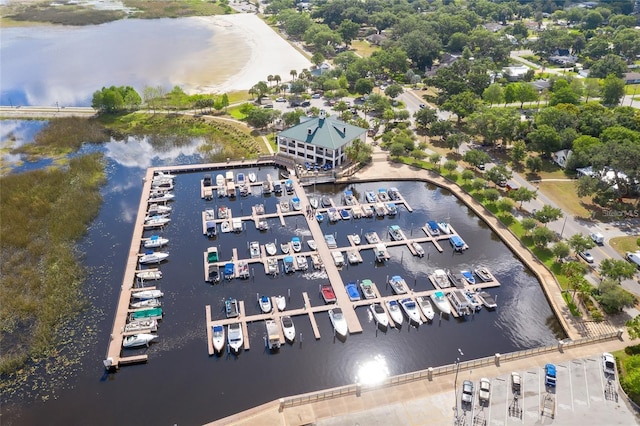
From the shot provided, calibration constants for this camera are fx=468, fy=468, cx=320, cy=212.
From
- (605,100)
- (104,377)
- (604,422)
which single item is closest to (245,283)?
(104,377)

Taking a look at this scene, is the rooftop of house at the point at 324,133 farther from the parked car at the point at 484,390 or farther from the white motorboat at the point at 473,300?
the parked car at the point at 484,390

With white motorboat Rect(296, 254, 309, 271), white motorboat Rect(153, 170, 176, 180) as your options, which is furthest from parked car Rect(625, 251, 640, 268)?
white motorboat Rect(153, 170, 176, 180)

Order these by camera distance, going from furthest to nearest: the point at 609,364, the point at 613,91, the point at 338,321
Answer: the point at 613,91 < the point at 338,321 < the point at 609,364

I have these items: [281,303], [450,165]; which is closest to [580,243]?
[450,165]

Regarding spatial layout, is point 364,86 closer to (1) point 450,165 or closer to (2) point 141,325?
(1) point 450,165

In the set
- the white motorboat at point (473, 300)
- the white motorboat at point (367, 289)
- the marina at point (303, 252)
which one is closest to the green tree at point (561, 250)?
the marina at point (303, 252)

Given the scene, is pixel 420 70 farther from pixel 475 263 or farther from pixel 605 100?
pixel 475 263
